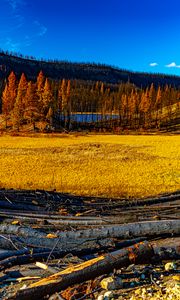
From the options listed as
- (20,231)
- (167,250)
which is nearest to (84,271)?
(167,250)

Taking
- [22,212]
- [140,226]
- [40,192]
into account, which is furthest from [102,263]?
[40,192]

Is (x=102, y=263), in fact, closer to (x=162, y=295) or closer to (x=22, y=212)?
(x=162, y=295)

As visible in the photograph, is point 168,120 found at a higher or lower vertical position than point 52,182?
higher

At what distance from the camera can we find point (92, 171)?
110 ft

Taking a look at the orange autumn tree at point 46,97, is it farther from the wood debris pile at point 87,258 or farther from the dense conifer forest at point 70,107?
the wood debris pile at point 87,258

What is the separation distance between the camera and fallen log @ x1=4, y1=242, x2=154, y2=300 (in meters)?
6.55

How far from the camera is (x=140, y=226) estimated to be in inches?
394

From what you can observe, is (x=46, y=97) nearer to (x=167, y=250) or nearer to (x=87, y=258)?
(x=87, y=258)

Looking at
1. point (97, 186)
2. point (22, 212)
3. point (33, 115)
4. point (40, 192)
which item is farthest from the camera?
point (33, 115)

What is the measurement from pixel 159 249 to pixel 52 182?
1976cm

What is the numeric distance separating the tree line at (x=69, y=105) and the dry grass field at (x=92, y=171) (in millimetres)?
33542

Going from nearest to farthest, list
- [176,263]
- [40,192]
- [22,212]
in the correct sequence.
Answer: [176,263] → [22,212] → [40,192]

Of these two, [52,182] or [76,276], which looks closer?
[76,276]

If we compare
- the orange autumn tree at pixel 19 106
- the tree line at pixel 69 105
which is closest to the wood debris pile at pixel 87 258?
the orange autumn tree at pixel 19 106
